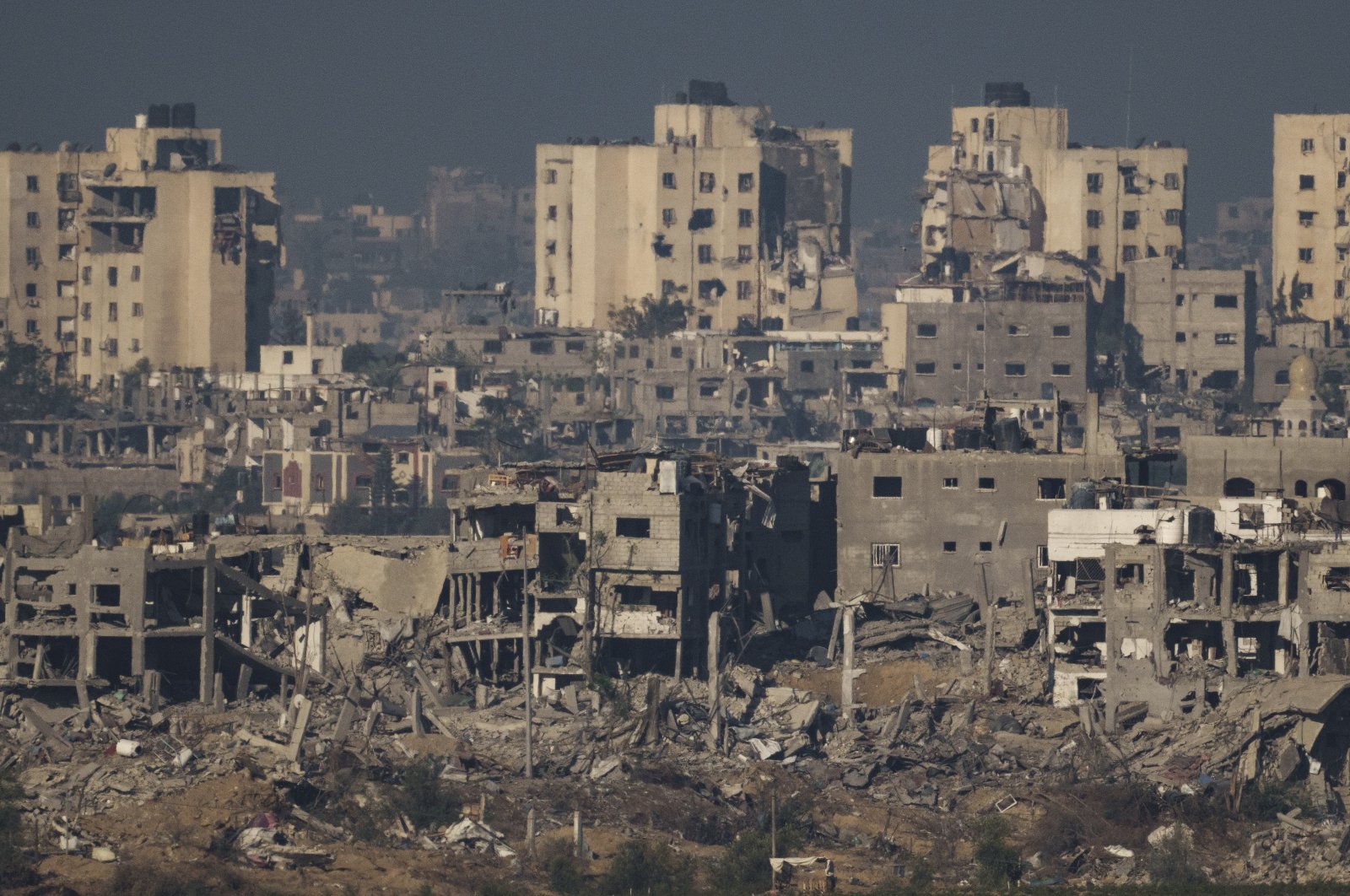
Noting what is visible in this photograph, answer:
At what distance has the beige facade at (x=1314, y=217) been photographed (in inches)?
5802

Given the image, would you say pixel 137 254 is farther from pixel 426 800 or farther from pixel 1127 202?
pixel 426 800

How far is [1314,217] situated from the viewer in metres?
148

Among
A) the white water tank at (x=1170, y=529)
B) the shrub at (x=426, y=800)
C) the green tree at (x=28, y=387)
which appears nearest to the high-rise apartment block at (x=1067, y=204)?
the green tree at (x=28, y=387)

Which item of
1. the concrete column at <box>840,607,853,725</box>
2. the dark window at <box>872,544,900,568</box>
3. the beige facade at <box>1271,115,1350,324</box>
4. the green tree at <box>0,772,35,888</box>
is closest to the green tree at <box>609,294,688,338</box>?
the beige facade at <box>1271,115,1350,324</box>

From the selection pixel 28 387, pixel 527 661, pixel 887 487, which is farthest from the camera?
pixel 28 387

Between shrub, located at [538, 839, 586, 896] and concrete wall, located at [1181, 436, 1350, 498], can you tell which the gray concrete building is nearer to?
concrete wall, located at [1181, 436, 1350, 498]

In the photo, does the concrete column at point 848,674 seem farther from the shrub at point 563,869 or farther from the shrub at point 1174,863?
the shrub at point 563,869

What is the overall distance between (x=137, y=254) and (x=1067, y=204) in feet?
125

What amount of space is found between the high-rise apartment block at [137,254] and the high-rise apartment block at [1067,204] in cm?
2783

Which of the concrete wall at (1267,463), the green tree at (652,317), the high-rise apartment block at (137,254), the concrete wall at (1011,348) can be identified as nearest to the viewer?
the concrete wall at (1267,463)

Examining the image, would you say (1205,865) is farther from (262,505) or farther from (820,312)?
(820,312)

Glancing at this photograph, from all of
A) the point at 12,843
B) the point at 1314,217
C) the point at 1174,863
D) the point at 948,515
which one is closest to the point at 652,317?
the point at 1314,217

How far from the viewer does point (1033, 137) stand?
155500 millimetres

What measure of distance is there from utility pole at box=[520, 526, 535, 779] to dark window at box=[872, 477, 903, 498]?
8232mm
